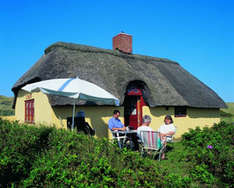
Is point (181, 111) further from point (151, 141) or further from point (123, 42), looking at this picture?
point (151, 141)

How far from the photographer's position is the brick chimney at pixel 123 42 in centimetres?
1448

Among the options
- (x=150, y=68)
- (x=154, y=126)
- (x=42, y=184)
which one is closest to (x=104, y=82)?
(x=154, y=126)

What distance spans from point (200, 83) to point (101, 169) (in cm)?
1439

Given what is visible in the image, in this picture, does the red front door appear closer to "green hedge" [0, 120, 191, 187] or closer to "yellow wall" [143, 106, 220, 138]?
"yellow wall" [143, 106, 220, 138]

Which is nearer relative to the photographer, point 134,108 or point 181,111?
point 134,108

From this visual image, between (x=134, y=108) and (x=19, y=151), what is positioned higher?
(x=134, y=108)

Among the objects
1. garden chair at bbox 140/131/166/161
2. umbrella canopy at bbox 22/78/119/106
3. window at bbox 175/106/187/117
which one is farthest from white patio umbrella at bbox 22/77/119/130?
window at bbox 175/106/187/117

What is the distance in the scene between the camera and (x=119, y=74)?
10977 millimetres

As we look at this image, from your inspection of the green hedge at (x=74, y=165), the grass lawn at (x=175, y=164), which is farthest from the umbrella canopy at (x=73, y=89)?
the grass lawn at (x=175, y=164)

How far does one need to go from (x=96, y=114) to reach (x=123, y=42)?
7151 millimetres

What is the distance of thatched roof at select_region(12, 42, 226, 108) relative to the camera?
9.84m

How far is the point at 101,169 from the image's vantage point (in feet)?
9.19

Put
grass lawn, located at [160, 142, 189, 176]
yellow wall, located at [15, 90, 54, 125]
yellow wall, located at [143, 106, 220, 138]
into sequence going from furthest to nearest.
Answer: yellow wall, located at [143, 106, 220, 138] → yellow wall, located at [15, 90, 54, 125] → grass lawn, located at [160, 142, 189, 176]

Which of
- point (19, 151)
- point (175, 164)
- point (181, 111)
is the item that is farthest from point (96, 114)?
point (181, 111)
